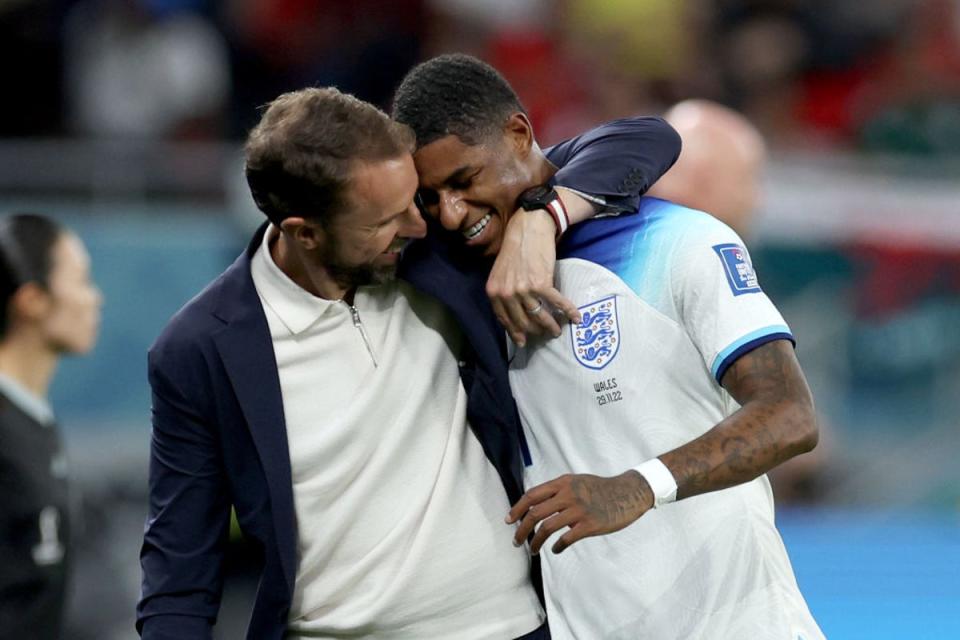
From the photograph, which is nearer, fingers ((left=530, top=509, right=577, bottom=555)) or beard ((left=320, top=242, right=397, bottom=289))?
fingers ((left=530, top=509, right=577, bottom=555))

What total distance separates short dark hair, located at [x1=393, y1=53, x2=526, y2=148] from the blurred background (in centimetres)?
254

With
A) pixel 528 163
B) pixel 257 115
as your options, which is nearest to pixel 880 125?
pixel 257 115

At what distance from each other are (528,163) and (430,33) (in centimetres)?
610

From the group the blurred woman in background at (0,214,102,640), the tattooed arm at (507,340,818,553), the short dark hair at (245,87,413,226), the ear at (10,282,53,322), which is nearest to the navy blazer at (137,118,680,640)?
A: the short dark hair at (245,87,413,226)

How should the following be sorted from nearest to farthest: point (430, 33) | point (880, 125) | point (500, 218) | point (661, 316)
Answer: point (661, 316), point (500, 218), point (880, 125), point (430, 33)

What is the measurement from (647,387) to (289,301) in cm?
71

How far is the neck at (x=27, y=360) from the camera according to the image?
443 centimetres

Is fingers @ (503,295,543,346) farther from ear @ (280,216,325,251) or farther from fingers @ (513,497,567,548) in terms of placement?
fingers @ (513,497,567,548)

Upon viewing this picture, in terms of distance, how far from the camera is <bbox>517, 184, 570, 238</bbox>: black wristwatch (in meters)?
2.90

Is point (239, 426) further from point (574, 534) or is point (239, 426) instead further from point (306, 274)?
point (574, 534)

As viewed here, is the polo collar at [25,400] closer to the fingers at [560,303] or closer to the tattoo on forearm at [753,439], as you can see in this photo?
the fingers at [560,303]

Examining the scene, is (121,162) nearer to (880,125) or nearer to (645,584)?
(880,125)

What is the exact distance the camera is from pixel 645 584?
2836mm

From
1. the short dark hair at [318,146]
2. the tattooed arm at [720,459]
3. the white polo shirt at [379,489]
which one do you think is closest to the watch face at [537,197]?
→ the short dark hair at [318,146]
